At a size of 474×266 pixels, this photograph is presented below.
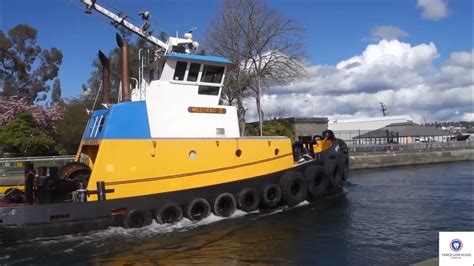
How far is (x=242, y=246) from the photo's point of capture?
10492mm

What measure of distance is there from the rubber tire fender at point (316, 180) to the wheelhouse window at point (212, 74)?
407 centimetres

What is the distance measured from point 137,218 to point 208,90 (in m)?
4.12

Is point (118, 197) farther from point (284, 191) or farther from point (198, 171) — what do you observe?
point (284, 191)

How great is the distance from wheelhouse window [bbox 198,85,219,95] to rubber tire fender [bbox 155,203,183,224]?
3.31 m

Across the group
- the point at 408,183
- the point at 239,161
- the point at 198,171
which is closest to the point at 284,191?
the point at 239,161

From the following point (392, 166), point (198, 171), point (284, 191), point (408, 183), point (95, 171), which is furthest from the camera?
point (392, 166)

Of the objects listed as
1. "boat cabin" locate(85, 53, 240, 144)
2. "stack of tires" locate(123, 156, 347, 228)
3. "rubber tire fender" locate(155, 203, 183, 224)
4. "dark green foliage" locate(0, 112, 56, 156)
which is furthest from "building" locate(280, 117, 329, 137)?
"rubber tire fender" locate(155, 203, 183, 224)

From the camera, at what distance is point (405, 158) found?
36.5 metres

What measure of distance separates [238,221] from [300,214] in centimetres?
218

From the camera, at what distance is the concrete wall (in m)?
33.2

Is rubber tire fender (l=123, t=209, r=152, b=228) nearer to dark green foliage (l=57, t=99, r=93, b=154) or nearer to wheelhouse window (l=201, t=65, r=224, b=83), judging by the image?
wheelhouse window (l=201, t=65, r=224, b=83)

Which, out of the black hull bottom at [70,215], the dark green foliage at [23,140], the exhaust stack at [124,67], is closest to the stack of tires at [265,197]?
the black hull bottom at [70,215]

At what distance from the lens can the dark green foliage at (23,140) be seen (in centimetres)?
2825

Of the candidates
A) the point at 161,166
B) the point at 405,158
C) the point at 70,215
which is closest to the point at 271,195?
the point at 161,166
